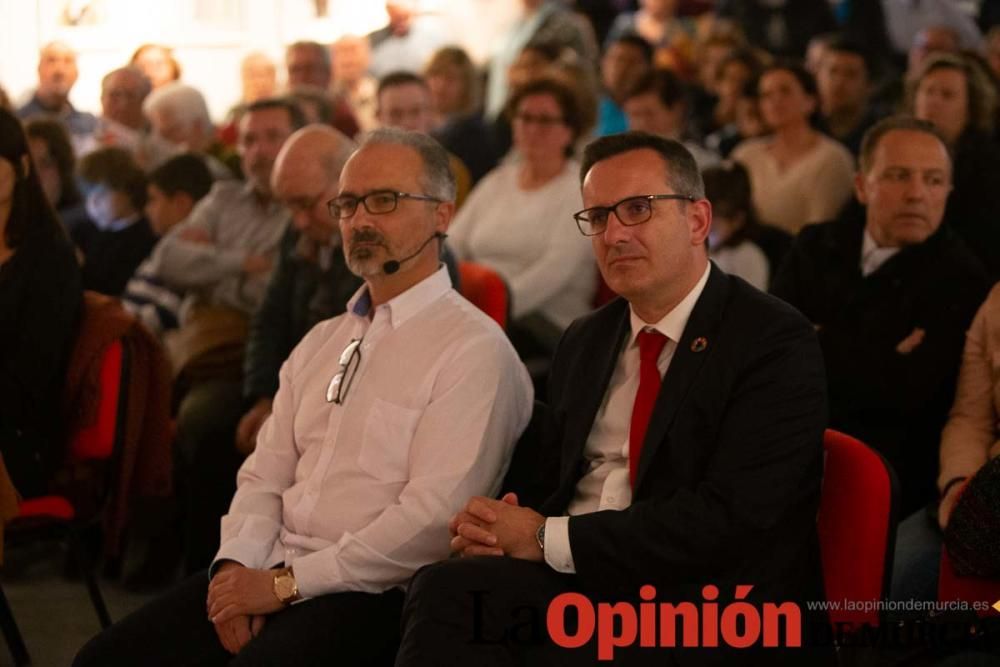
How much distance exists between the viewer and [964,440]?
10.1ft

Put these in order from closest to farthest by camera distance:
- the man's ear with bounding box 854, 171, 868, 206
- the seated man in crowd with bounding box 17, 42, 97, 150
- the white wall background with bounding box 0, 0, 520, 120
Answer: the man's ear with bounding box 854, 171, 868, 206
the seated man in crowd with bounding box 17, 42, 97, 150
the white wall background with bounding box 0, 0, 520, 120

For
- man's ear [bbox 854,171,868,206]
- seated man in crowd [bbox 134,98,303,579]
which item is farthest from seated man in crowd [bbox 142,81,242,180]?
man's ear [bbox 854,171,868,206]

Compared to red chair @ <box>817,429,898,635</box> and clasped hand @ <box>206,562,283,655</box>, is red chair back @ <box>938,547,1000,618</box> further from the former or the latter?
clasped hand @ <box>206,562,283,655</box>

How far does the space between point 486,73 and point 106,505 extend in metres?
4.86

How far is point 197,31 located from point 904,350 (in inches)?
258

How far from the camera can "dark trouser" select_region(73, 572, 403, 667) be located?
8.48 feet

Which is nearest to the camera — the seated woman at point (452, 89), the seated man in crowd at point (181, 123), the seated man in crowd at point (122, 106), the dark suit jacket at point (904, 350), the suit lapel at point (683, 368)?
the suit lapel at point (683, 368)

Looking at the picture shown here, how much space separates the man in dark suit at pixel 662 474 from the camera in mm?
2400

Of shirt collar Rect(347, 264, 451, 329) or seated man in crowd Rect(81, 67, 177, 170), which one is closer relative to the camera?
shirt collar Rect(347, 264, 451, 329)

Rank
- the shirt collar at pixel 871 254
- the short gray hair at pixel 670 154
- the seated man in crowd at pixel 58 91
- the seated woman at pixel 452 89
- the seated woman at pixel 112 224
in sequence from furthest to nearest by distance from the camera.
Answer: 1. the seated man in crowd at pixel 58 91
2. the seated woman at pixel 452 89
3. the seated woman at pixel 112 224
4. the shirt collar at pixel 871 254
5. the short gray hair at pixel 670 154

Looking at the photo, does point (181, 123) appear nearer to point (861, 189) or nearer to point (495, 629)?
point (861, 189)

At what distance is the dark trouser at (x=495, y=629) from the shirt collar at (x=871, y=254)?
1.39 meters

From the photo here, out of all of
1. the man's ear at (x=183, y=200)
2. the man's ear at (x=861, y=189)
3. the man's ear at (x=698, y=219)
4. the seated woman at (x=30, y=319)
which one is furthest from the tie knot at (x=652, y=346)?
the man's ear at (x=183, y=200)

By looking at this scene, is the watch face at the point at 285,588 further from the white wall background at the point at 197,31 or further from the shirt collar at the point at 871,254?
the white wall background at the point at 197,31
